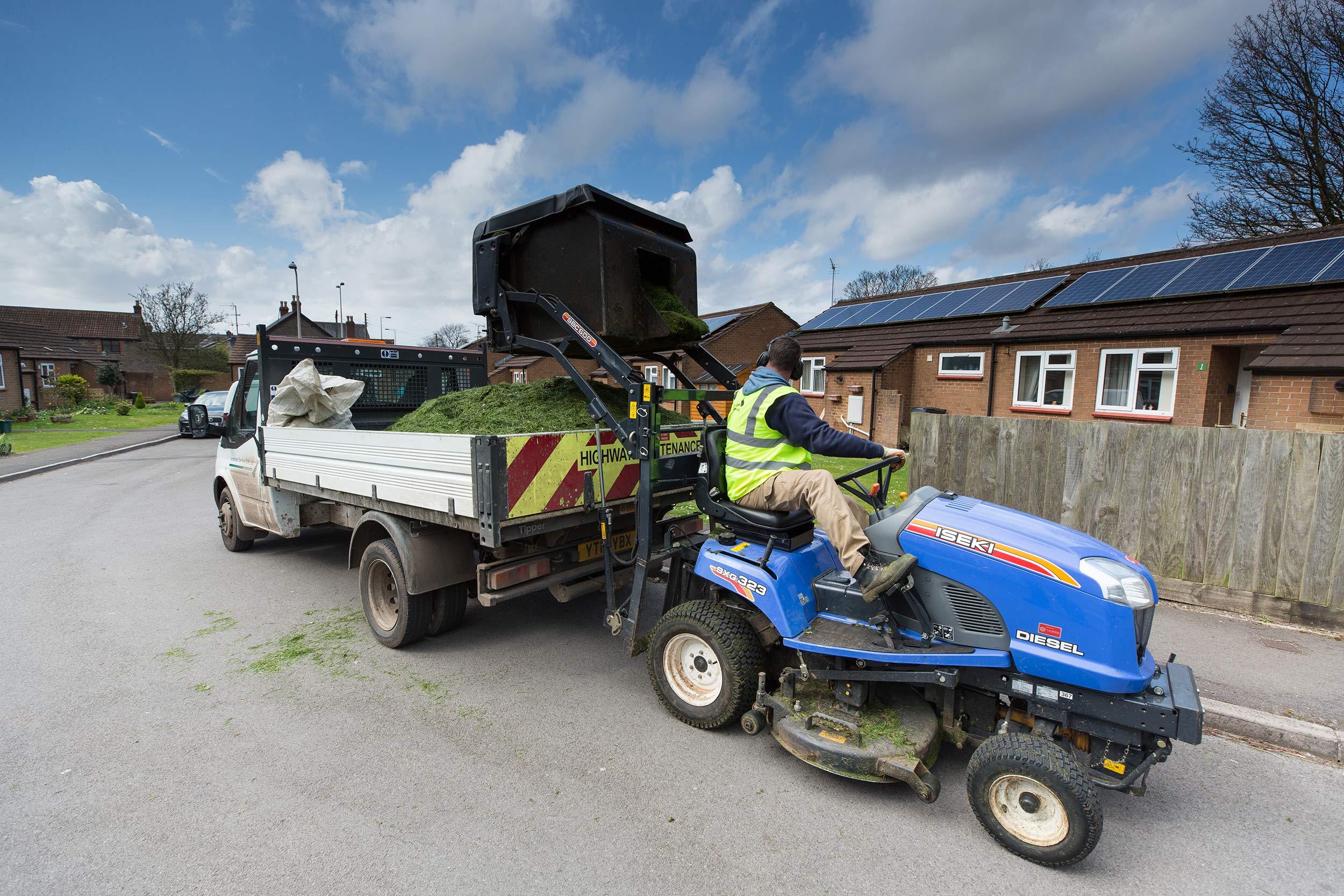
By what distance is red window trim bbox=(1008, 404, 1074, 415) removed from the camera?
1412 cm

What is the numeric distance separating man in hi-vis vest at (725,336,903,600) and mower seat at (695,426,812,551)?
59 mm

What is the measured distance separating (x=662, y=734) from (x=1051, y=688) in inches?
78.0

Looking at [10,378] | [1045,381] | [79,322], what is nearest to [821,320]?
[1045,381]

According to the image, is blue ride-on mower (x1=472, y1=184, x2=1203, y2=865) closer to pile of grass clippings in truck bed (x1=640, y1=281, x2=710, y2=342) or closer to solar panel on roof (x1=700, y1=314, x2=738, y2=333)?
pile of grass clippings in truck bed (x1=640, y1=281, x2=710, y2=342)

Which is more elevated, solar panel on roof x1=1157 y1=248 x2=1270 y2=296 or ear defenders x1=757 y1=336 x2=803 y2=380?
solar panel on roof x1=1157 y1=248 x2=1270 y2=296

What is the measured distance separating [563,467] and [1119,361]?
14.0m

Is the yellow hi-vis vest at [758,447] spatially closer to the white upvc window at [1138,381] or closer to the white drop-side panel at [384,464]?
the white drop-side panel at [384,464]

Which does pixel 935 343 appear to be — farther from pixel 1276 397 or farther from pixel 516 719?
pixel 516 719

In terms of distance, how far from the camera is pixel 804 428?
3.23 metres

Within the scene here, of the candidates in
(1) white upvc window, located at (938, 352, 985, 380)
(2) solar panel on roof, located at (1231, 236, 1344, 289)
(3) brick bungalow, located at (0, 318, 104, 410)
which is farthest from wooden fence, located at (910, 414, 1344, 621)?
(3) brick bungalow, located at (0, 318, 104, 410)

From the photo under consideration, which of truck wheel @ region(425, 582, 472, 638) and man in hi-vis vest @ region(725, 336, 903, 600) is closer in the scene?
man in hi-vis vest @ region(725, 336, 903, 600)

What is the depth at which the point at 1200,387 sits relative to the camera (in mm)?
11969

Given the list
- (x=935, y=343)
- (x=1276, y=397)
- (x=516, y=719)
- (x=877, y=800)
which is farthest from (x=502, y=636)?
(x=935, y=343)

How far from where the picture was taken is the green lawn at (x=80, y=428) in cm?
1967
